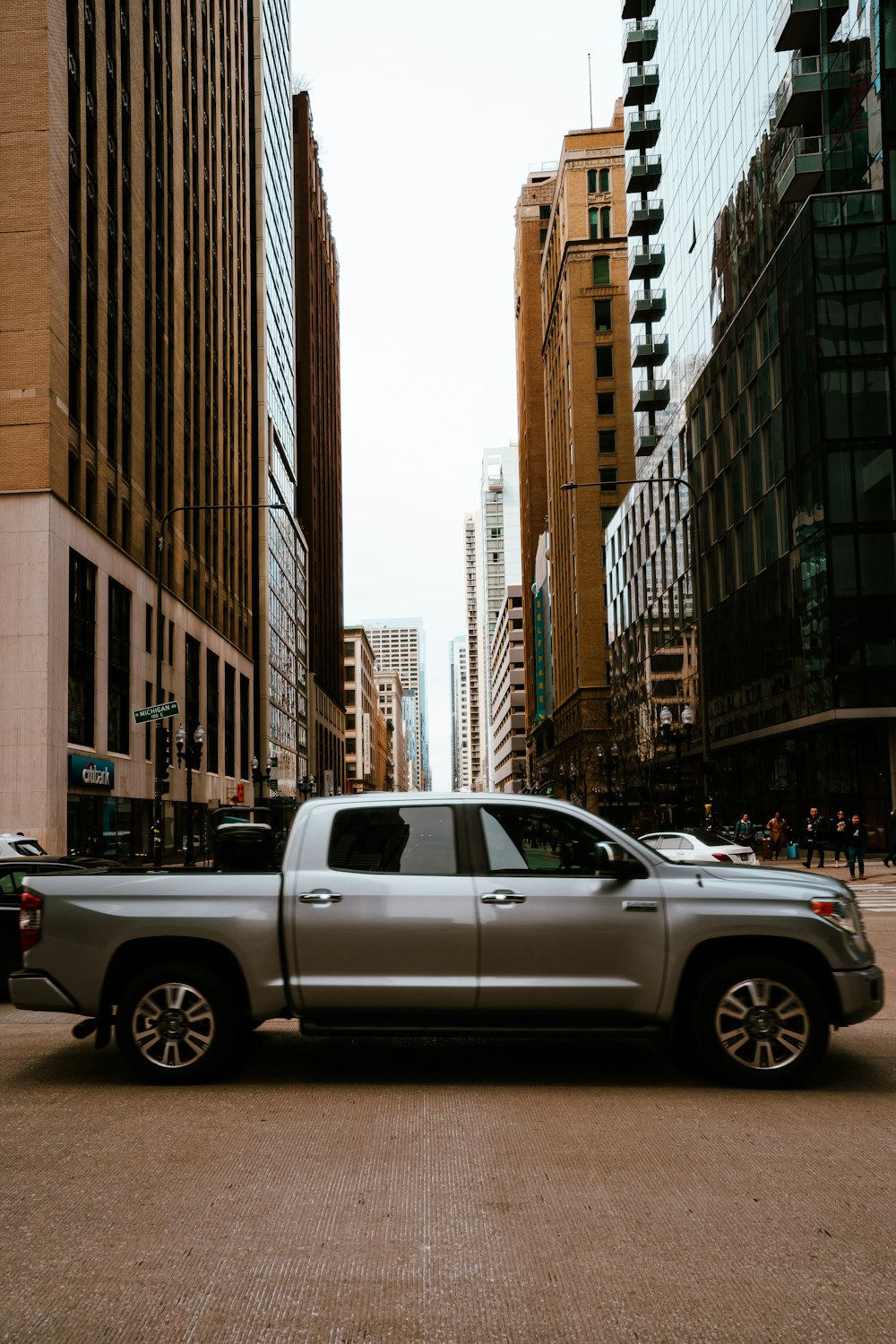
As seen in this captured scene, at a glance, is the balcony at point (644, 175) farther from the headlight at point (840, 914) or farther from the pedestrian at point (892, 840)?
the headlight at point (840, 914)

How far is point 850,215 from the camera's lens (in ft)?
113

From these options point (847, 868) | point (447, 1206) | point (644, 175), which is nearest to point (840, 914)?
point (447, 1206)

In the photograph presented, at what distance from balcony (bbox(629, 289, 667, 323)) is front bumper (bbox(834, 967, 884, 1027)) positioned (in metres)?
60.2

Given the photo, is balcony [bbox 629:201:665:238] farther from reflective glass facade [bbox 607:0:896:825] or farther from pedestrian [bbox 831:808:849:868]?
pedestrian [bbox 831:808:849:868]

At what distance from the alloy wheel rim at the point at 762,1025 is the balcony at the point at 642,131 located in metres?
65.8

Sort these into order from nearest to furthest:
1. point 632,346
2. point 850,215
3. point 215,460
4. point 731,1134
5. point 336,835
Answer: point 731,1134
point 336,835
point 850,215
point 215,460
point 632,346

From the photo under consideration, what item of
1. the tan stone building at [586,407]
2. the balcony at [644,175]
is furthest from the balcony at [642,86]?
the tan stone building at [586,407]

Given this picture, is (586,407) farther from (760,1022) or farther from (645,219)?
(760,1022)

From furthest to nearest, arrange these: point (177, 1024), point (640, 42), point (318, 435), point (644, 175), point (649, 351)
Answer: point (318, 435)
point (640, 42)
point (649, 351)
point (644, 175)
point (177, 1024)

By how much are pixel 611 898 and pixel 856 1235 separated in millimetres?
2749

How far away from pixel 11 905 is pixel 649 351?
59379 millimetres

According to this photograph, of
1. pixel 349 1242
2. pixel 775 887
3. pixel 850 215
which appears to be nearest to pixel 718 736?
pixel 850 215

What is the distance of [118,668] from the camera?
3859 cm

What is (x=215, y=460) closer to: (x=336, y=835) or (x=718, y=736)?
(x=718, y=736)
